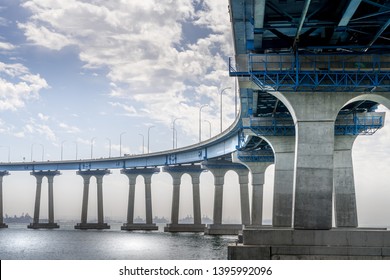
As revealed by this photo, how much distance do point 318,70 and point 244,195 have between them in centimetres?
8441

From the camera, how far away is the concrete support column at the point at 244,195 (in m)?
125

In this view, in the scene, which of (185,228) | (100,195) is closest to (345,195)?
(185,228)

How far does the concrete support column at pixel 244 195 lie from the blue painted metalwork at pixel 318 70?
8221 centimetres

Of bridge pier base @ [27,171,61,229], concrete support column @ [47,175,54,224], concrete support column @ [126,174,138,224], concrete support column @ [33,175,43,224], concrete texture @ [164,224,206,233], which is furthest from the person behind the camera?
concrete support column @ [33,175,43,224]

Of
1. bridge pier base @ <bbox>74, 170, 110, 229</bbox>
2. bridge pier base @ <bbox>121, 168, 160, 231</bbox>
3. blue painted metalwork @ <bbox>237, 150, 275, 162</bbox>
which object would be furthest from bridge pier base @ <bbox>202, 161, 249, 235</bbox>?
bridge pier base @ <bbox>74, 170, 110, 229</bbox>

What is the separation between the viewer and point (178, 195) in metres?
147

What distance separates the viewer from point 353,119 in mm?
67500

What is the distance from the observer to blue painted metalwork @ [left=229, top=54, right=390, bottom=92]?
145 feet

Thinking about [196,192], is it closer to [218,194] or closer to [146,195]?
[218,194]

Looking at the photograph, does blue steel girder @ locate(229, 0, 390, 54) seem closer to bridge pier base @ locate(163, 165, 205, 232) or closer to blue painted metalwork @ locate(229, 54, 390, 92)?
blue painted metalwork @ locate(229, 54, 390, 92)

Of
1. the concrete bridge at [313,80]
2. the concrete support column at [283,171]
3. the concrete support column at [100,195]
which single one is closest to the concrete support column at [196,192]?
the concrete support column at [100,195]

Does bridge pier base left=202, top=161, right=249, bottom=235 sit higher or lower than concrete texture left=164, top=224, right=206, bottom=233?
higher

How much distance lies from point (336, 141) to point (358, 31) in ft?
99.0

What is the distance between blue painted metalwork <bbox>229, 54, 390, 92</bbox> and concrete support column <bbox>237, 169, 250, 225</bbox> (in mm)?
82214
